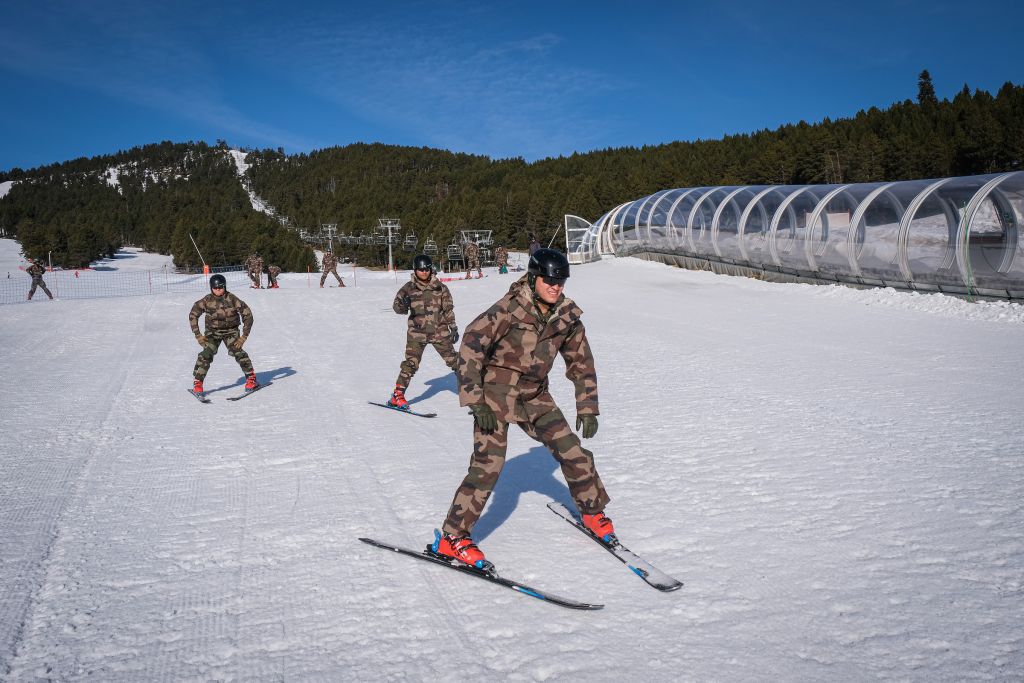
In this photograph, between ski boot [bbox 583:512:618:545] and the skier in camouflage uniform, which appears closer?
the skier in camouflage uniform

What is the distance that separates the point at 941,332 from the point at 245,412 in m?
12.2

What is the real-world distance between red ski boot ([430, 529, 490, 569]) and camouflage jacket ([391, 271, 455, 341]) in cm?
452

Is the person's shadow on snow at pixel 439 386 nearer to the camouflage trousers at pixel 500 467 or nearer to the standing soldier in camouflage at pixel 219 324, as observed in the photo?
the standing soldier in camouflage at pixel 219 324

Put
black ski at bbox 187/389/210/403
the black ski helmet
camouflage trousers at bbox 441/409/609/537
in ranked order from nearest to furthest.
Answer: the black ski helmet < camouflage trousers at bbox 441/409/609/537 < black ski at bbox 187/389/210/403

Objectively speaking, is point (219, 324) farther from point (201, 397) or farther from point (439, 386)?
point (439, 386)

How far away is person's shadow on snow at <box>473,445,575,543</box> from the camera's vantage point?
4.27 m

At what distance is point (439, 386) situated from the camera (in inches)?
364

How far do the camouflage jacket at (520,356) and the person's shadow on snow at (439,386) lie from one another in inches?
189

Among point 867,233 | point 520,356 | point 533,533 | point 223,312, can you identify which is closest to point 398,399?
point 223,312

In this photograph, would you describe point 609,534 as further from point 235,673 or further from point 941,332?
point 941,332

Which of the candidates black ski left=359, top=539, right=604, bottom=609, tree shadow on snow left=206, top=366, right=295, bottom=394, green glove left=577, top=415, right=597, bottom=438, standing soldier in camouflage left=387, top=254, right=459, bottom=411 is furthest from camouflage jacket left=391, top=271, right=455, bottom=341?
green glove left=577, top=415, right=597, bottom=438

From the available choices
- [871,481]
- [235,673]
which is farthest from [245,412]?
[871,481]

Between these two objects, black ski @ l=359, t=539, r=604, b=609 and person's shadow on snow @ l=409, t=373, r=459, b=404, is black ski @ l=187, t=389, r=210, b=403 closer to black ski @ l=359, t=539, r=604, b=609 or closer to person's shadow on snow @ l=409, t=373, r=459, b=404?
person's shadow on snow @ l=409, t=373, r=459, b=404

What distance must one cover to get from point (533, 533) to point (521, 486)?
3.03 ft
